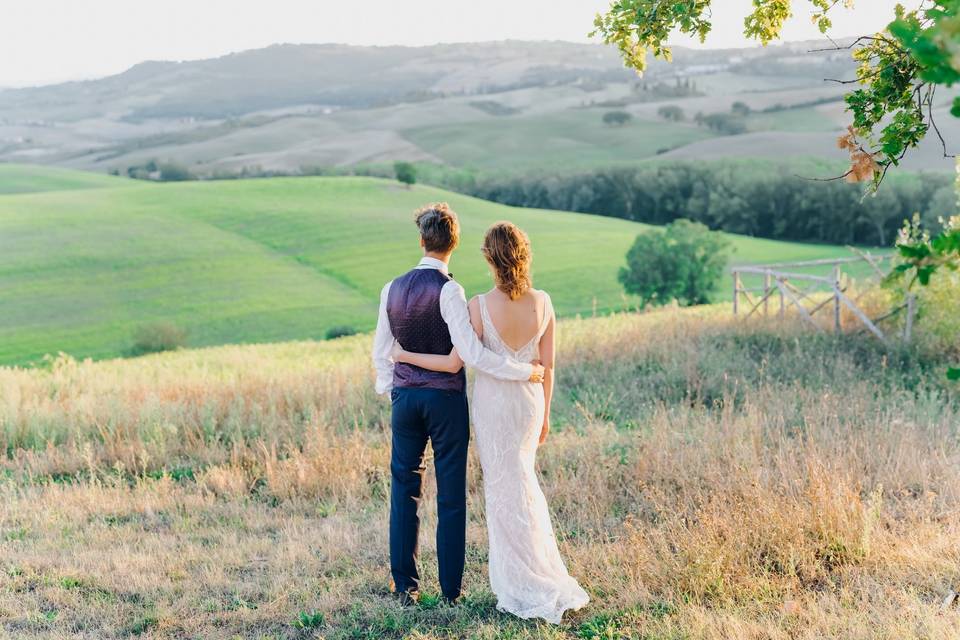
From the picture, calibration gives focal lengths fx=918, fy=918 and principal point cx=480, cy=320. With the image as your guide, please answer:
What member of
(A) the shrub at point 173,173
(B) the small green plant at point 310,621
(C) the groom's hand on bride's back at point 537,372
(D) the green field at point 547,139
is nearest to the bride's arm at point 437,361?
(C) the groom's hand on bride's back at point 537,372

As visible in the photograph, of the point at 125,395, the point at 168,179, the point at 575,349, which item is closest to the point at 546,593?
the point at 125,395

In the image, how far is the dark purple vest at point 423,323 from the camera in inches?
233

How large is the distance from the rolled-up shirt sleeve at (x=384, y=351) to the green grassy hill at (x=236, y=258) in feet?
152

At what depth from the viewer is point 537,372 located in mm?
5895

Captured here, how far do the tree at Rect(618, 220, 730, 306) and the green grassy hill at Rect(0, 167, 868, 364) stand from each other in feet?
9.56

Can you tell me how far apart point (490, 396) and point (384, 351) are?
0.78 m

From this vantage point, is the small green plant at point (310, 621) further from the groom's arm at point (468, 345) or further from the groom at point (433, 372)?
the groom's arm at point (468, 345)

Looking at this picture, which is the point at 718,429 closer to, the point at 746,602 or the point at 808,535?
the point at 808,535

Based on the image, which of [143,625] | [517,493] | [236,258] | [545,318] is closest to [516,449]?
[517,493]

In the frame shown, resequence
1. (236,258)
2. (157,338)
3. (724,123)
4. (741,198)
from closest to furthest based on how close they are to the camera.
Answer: (157,338) < (236,258) < (741,198) < (724,123)

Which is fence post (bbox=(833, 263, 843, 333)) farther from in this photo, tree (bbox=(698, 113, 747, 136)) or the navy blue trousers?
tree (bbox=(698, 113, 747, 136))

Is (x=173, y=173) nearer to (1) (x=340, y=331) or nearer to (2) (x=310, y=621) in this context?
(1) (x=340, y=331)

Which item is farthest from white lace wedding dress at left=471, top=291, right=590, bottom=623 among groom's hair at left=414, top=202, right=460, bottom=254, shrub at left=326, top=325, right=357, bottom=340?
shrub at left=326, top=325, right=357, bottom=340

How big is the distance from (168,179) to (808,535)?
12207 centimetres
